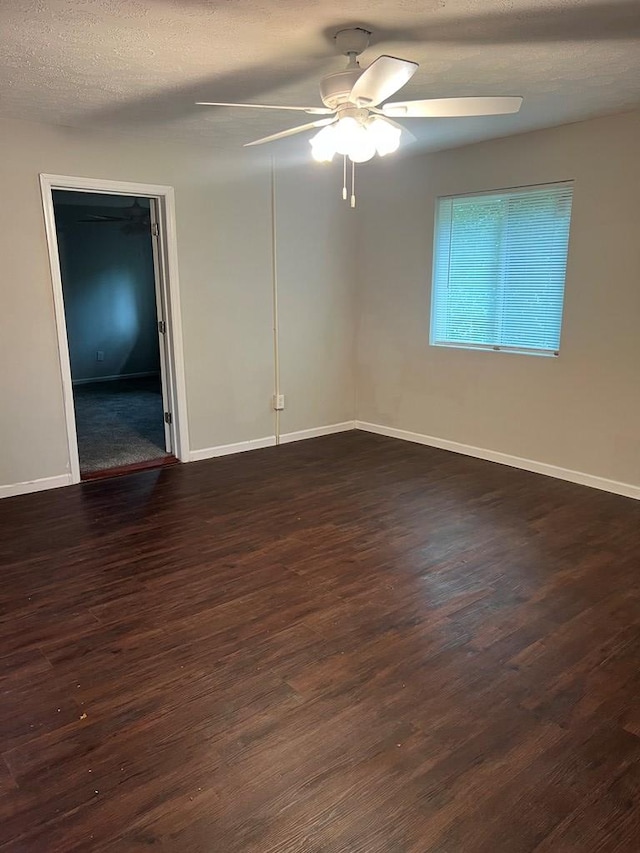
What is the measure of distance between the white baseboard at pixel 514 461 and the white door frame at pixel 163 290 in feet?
6.29

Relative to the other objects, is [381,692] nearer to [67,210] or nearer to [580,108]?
[580,108]

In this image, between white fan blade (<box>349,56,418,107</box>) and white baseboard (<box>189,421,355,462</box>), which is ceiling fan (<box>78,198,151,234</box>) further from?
white fan blade (<box>349,56,418,107</box>)

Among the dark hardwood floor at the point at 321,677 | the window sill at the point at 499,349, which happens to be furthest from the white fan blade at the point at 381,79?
the window sill at the point at 499,349

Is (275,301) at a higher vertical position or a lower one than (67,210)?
lower

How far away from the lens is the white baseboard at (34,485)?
402 centimetres

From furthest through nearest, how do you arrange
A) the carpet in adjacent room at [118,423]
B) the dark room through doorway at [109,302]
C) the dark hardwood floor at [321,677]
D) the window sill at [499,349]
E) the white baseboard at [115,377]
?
the white baseboard at [115,377]
the dark room through doorway at [109,302]
the carpet in adjacent room at [118,423]
the window sill at [499,349]
the dark hardwood floor at [321,677]

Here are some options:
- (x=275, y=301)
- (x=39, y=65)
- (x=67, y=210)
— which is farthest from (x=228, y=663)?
(x=67, y=210)

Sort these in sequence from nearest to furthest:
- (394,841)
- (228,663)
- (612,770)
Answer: (394,841), (612,770), (228,663)

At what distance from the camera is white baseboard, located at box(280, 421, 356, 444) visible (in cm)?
534

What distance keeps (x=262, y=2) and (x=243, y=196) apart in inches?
102

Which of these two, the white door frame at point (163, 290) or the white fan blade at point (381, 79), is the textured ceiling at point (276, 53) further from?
the white door frame at point (163, 290)

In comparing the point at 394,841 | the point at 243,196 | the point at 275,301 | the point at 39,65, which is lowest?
the point at 394,841

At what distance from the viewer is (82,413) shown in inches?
246

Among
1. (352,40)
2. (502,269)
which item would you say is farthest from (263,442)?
(352,40)
